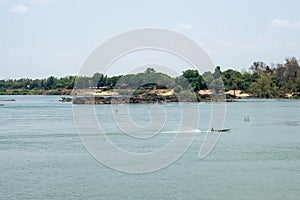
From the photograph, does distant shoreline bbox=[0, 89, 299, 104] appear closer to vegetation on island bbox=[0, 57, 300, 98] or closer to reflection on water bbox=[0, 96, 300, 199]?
vegetation on island bbox=[0, 57, 300, 98]

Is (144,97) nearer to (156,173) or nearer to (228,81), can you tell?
Result: (228,81)

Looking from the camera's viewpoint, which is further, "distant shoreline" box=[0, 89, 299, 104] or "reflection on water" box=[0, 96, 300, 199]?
"distant shoreline" box=[0, 89, 299, 104]

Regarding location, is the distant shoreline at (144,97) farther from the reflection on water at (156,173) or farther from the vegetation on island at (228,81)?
the reflection on water at (156,173)

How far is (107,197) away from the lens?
1576cm

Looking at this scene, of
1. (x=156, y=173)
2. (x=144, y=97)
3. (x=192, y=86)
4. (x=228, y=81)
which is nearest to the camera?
(x=156, y=173)

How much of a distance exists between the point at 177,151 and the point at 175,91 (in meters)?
53.0

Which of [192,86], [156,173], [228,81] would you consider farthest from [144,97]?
[156,173]

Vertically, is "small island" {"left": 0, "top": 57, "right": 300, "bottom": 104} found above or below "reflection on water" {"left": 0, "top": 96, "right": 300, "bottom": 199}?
above

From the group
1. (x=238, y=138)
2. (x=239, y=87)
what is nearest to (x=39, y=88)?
(x=239, y=87)

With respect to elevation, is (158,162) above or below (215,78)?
below

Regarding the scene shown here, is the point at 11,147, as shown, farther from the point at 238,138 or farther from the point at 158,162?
the point at 238,138

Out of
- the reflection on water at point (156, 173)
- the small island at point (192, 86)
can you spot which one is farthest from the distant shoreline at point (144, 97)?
the reflection on water at point (156, 173)

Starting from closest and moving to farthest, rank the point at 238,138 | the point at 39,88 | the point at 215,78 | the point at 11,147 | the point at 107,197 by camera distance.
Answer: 1. the point at 107,197
2. the point at 11,147
3. the point at 238,138
4. the point at 215,78
5. the point at 39,88

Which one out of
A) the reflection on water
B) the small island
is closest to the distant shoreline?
the small island
